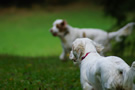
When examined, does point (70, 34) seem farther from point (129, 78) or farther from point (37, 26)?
point (37, 26)

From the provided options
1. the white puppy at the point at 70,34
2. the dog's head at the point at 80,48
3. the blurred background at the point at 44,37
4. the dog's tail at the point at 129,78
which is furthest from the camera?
the white puppy at the point at 70,34

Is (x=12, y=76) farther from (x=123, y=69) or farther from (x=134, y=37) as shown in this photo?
(x=134, y=37)

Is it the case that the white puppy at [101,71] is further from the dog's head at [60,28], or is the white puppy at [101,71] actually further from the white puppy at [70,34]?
the dog's head at [60,28]

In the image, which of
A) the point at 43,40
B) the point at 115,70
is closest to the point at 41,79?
the point at 115,70

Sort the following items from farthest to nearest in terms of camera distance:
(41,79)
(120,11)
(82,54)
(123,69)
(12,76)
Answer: (120,11)
(12,76)
(41,79)
(82,54)
(123,69)

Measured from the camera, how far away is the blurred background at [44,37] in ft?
19.4

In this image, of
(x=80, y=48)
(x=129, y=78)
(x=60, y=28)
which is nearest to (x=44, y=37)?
(x=60, y=28)

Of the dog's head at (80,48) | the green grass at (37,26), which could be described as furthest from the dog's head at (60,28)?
the green grass at (37,26)

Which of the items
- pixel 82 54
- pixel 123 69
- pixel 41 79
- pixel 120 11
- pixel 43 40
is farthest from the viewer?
pixel 43 40

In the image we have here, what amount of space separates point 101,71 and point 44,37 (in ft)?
57.6

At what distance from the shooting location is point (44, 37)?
20672 mm

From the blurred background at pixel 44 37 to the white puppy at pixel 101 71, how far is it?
46.2 inches

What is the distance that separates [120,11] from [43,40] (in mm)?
10320

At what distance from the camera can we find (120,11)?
10.0 meters
